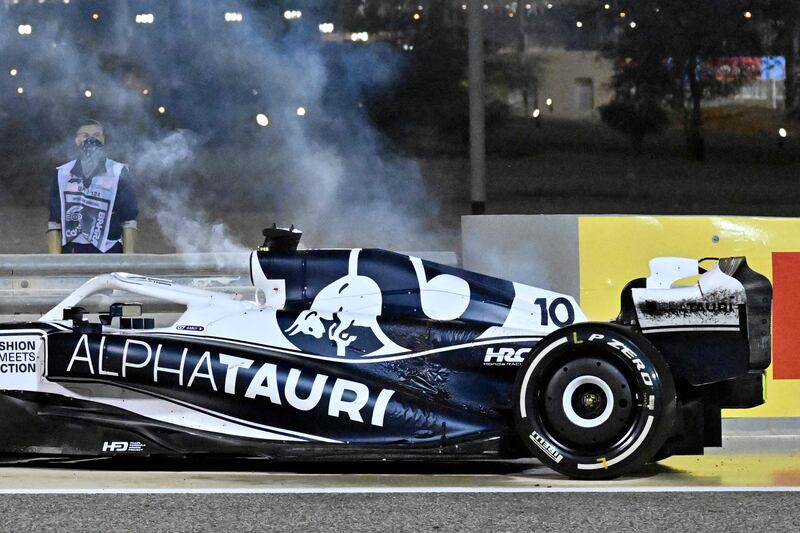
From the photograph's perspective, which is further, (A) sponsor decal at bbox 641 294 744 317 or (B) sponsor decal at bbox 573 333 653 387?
(A) sponsor decal at bbox 641 294 744 317

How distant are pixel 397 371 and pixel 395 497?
0.78m

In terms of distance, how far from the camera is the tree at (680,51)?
2428cm

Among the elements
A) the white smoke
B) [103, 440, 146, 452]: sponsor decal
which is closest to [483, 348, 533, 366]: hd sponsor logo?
[103, 440, 146, 452]: sponsor decal

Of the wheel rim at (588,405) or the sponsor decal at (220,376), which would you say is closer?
the wheel rim at (588,405)

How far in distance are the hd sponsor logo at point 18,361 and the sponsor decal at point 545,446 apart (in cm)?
232

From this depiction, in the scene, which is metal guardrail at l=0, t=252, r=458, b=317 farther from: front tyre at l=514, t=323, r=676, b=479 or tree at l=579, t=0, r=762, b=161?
tree at l=579, t=0, r=762, b=161

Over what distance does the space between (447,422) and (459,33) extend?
19.9m

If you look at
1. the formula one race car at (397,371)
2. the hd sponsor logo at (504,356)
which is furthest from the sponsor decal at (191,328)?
the hd sponsor logo at (504,356)

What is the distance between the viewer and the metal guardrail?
8.54m

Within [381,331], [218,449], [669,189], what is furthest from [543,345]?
[669,189]

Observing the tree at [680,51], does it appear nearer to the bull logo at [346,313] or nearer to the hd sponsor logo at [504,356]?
the bull logo at [346,313]

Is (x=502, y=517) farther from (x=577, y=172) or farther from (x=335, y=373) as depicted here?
(x=577, y=172)

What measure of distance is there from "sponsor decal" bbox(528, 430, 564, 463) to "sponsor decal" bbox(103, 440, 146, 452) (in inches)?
69.2

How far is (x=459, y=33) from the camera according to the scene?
84.1 ft
